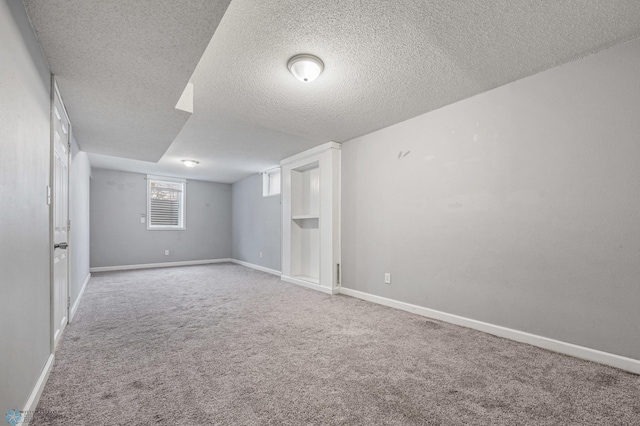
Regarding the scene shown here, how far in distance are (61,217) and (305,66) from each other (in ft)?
8.87

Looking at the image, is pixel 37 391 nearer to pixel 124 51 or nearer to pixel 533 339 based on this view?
pixel 124 51

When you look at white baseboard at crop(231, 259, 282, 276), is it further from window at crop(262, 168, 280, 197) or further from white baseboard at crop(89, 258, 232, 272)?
window at crop(262, 168, 280, 197)

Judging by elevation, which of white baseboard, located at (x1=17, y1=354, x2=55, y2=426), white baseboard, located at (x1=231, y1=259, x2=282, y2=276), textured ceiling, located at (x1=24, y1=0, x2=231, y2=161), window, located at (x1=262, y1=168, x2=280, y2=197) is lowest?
white baseboard, located at (x1=231, y1=259, x2=282, y2=276)

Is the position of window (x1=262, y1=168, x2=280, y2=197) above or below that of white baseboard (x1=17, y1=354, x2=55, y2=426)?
above

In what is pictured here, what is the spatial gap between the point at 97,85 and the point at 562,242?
156 inches

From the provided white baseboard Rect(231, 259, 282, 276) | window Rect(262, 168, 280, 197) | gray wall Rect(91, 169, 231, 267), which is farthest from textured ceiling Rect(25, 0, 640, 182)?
gray wall Rect(91, 169, 231, 267)

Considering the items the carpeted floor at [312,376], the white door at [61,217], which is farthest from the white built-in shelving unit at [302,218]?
the white door at [61,217]

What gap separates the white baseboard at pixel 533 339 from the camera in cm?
199

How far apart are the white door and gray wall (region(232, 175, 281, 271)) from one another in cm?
364

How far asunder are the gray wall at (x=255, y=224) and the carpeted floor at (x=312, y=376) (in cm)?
314

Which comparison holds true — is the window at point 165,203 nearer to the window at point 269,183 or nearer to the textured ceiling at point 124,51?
the window at point 269,183

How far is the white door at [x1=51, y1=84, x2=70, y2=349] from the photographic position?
240cm

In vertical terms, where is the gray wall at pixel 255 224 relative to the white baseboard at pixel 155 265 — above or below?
above

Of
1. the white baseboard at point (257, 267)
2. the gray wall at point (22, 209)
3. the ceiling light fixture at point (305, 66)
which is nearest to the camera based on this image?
the gray wall at point (22, 209)
